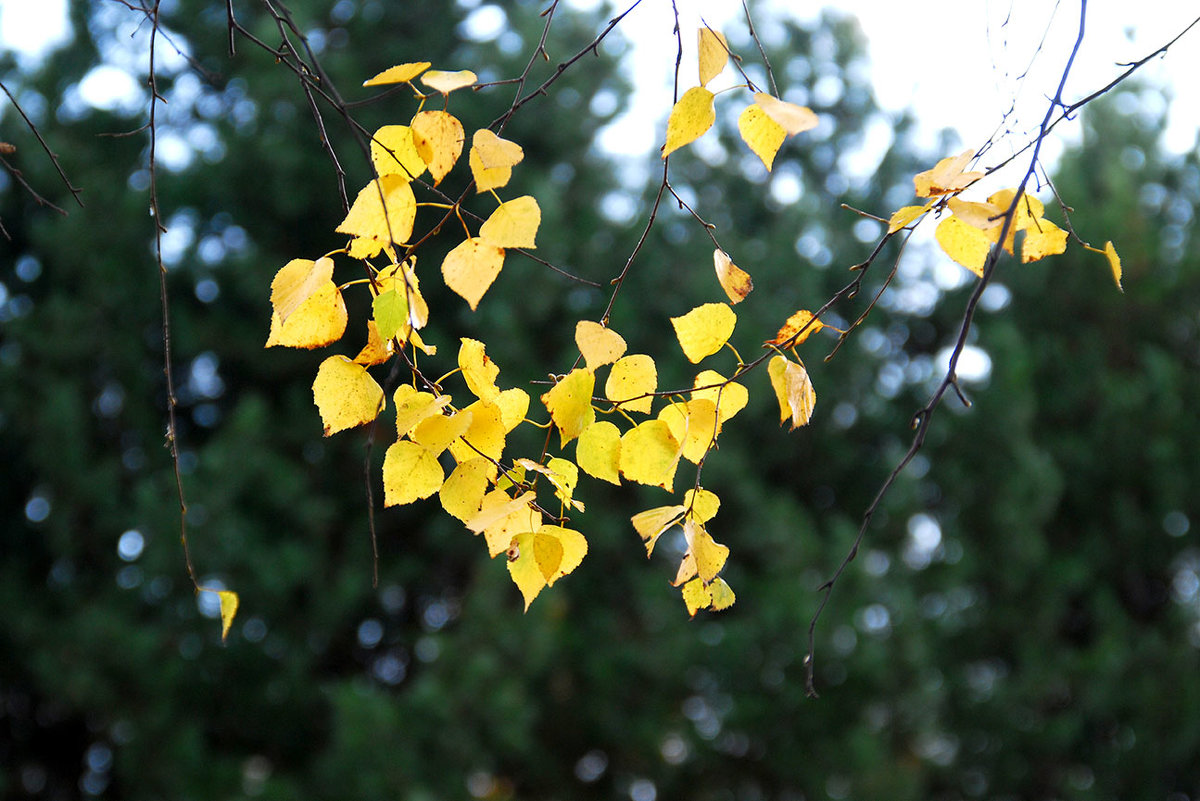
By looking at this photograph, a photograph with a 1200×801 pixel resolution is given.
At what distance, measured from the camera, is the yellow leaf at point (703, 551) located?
586 mm

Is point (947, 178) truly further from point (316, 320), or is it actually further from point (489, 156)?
point (316, 320)

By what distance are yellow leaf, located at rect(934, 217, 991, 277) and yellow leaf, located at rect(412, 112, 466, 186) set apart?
0.96 ft

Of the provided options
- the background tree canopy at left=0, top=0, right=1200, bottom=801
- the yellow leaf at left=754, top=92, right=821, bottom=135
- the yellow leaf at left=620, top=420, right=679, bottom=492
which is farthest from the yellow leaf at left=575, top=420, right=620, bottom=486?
the background tree canopy at left=0, top=0, right=1200, bottom=801

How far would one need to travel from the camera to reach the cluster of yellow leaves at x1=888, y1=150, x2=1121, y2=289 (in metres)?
0.54

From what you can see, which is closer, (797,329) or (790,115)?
(790,115)

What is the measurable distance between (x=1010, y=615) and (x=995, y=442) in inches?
27.0

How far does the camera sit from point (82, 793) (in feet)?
10.4

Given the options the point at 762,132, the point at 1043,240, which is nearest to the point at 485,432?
the point at 762,132

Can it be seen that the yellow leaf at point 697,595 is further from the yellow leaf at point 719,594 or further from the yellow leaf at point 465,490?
the yellow leaf at point 465,490

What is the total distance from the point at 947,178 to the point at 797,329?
14 centimetres

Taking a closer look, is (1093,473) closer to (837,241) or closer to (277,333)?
(837,241)

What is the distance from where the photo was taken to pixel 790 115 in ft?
1.55

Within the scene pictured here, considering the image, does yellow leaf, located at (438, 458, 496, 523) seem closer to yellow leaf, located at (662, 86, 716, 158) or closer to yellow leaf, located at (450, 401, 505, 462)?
yellow leaf, located at (450, 401, 505, 462)

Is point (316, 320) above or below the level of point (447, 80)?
below
